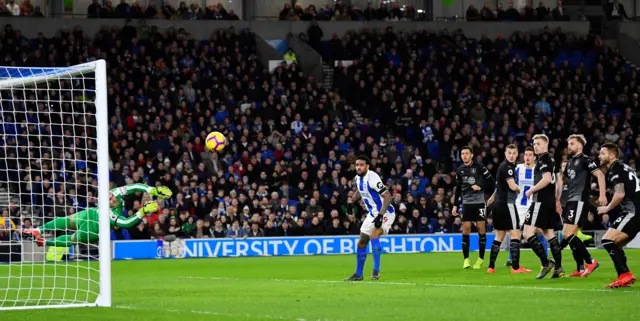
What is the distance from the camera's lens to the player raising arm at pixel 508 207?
17.2m

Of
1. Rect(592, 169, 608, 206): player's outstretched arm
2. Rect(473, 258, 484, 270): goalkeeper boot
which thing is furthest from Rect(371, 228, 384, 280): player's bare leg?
Rect(592, 169, 608, 206): player's outstretched arm

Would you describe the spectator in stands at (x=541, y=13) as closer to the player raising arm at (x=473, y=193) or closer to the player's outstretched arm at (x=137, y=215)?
the player raising arm at (x=473, y=193)

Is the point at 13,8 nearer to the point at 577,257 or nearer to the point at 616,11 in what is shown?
the point at 616,11

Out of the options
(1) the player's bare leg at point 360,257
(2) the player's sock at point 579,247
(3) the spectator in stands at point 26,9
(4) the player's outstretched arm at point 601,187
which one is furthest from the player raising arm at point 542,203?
(3) the spectator in stands at point 26,9

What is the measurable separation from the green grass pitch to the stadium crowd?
7.50m

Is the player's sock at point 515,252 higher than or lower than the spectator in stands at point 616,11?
lower

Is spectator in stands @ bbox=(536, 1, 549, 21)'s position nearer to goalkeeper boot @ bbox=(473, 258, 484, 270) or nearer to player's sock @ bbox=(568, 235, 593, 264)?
goalkeeper boot @ bbox=(473, 258, 484, 270)

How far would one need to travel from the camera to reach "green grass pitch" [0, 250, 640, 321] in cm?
1051

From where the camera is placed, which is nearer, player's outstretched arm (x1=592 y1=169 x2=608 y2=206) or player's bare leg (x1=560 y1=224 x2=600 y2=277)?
player's outstretched arm (x1=592 y1=169 x2=608 y2=206)

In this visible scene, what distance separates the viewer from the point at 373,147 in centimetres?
3177

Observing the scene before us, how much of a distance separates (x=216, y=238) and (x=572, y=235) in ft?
44.1

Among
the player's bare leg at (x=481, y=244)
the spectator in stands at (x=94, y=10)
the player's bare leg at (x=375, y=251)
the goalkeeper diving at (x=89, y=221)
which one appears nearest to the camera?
the player's bare leg at (x=375, y=251)

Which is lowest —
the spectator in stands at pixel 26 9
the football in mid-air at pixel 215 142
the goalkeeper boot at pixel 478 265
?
the goalkeeper boot at pixel 478 265

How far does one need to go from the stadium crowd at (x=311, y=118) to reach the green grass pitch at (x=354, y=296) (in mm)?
7500
